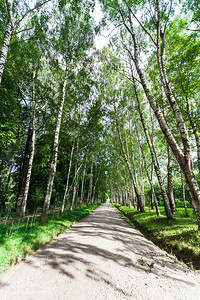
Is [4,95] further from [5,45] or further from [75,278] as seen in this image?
[75,278]

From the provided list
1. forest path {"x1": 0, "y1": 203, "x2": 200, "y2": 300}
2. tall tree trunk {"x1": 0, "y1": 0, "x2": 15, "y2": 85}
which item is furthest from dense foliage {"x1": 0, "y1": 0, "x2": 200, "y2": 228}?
forest path {"x1": 0, "y1": 203, "x2": 200, "y2": 300}

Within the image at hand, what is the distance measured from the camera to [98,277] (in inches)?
105

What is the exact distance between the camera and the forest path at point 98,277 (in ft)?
7.27

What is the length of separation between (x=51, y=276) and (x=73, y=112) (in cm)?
1404

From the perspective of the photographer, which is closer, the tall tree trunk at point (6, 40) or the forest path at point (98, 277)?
the forest path at point (98, 277)

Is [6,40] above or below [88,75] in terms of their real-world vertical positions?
below

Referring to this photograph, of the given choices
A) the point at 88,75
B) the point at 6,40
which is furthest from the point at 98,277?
the point at 88,75

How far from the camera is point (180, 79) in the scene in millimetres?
8930

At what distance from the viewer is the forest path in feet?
7.27

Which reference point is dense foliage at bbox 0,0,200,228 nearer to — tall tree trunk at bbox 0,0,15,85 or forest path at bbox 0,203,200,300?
tall tree trunk at bbox 0,0,15,85

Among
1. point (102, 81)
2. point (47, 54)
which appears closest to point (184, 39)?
point (102, 81)

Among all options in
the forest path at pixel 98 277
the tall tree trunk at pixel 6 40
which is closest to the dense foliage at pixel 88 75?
the tall tree trunk at pixel 6 40

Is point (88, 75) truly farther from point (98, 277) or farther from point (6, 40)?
point (98, 277)

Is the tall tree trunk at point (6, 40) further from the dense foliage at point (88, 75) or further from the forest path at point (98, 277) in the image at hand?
the forest path at point (98, 277)
